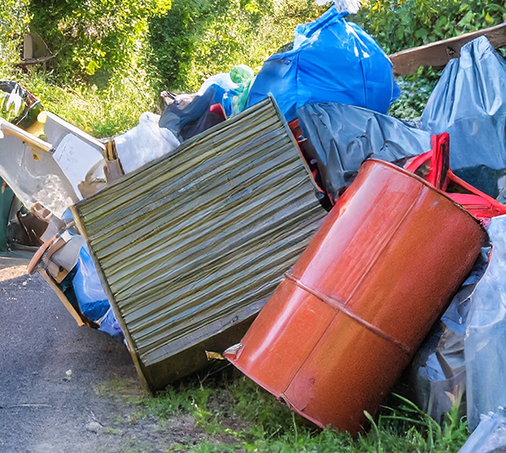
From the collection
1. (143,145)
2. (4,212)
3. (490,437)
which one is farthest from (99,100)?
(490,437)

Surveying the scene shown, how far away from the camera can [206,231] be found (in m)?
2.63

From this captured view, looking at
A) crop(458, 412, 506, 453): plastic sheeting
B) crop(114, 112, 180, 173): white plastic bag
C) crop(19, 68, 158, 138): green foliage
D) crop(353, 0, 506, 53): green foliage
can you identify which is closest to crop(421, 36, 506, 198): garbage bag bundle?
crop(353, 0, 506, 53): green foliage

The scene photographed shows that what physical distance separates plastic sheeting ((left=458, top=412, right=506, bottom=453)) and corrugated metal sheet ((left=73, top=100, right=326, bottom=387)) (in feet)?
3.89

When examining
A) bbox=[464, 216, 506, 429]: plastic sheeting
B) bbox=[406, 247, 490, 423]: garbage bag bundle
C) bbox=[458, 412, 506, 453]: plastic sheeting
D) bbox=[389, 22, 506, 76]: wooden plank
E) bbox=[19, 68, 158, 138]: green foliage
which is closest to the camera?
bbox=[458, 412, 506, 453]: plastic sheeting

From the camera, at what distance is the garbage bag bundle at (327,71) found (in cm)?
294

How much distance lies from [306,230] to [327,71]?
2.83 feet

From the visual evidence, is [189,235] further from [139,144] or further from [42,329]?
[42,329]

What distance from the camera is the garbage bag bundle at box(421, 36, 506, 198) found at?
291 centimetres

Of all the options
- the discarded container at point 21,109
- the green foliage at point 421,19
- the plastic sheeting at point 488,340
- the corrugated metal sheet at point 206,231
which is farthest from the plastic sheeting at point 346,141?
the discarded container at point 21,109

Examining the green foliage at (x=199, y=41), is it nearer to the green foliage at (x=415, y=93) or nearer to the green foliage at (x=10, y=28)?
the green foliage at (x=10, y=28)

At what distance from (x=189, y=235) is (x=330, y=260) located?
2.41 feet

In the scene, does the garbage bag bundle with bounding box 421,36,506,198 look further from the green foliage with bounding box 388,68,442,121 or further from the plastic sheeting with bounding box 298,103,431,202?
the green foliage with bounding box 388,68,442,121

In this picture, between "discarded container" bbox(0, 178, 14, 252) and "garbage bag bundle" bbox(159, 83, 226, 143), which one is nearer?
"garbage bag bundle" bbox(159, 83, 226, 143)

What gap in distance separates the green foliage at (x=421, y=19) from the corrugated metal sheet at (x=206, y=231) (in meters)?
2.39
